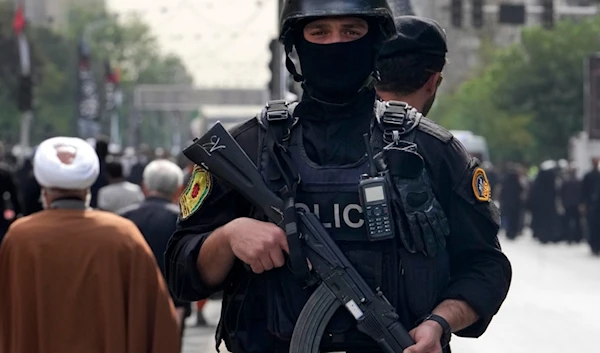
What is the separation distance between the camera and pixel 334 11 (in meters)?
3.65

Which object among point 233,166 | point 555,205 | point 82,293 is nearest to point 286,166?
point 233,166

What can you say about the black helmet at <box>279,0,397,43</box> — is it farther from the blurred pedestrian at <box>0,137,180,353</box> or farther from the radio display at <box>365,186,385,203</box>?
the blurred pedestrian at <box>0,137,180,353</box>

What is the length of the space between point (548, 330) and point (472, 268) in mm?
10668

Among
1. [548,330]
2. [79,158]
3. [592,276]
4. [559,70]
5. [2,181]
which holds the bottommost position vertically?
[559,70]

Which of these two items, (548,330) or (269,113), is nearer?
(269,113)

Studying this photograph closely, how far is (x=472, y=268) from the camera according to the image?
374 cm

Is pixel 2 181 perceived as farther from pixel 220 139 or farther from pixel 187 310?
pixel 220 139

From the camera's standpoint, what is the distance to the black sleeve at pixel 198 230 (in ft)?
12.4

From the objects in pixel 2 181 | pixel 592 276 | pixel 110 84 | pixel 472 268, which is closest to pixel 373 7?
pixel 472 268

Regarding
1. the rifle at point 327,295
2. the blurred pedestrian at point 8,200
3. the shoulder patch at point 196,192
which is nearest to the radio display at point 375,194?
the rifle at point 327,295

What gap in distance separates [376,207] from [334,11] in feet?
1.44

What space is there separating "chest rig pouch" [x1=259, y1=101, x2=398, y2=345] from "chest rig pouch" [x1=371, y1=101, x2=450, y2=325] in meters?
0.03

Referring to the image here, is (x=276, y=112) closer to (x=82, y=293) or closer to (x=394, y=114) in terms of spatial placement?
(x=394, y=114)

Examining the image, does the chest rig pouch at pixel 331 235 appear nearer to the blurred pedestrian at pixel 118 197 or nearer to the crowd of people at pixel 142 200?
the crowd of people at pixel 142 200
